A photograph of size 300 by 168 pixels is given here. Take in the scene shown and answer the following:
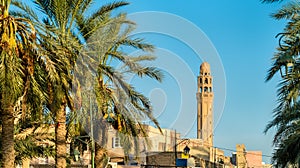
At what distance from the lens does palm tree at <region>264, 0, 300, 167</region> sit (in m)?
11.3

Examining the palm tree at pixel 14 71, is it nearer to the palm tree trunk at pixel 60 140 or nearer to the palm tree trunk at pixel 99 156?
the palm tree trunk at pixel 60 140

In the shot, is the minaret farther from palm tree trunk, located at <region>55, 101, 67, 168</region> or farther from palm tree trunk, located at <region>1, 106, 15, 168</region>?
palm tree trunk, located at <region>1, 106, 15, 168</region>

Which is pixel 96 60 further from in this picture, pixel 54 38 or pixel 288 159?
pixel 288 159

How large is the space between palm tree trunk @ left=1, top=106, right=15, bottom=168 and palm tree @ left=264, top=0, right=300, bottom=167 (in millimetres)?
6262

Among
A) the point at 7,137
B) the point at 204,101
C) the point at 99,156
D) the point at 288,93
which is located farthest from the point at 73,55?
the point at 204,101

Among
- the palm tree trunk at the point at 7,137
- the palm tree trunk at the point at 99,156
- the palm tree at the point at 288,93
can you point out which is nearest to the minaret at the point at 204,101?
the palm tree trunk at the point at 99,156

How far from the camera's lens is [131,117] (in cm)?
1802

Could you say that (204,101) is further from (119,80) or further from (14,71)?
(14,71)

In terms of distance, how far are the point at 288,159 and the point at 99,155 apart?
7.46 meters

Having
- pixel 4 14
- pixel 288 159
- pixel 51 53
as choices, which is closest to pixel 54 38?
pixel 51 53

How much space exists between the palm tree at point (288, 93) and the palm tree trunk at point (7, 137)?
6.26 meters

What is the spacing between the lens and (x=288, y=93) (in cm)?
1378

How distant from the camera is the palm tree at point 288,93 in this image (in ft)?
37.2

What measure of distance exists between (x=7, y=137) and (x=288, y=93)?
7.01 m
